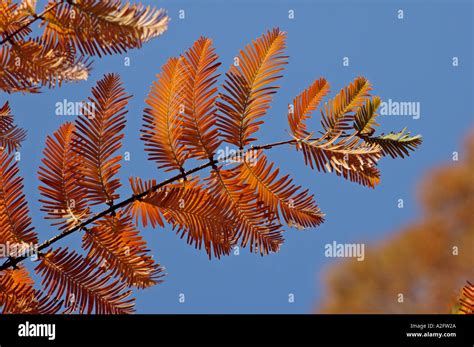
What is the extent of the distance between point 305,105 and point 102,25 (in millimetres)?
577

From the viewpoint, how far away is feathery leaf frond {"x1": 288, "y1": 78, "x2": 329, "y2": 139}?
5.01 feet

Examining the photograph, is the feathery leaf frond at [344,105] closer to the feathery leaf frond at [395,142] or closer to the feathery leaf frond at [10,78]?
the feathery leaf frond at [395,142]

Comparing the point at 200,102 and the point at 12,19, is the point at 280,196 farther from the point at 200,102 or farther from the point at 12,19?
the point at 12,19

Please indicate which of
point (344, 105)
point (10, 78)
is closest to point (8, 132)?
point (10, 78)

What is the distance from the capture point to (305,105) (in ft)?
5.08

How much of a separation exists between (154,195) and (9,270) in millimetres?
419

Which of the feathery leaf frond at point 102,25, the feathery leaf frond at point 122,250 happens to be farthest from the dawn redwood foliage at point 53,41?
the feathery leaf frond at point 122,250

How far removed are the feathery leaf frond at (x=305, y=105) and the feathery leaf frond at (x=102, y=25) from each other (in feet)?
1.56

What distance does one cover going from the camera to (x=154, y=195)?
4.75 ft

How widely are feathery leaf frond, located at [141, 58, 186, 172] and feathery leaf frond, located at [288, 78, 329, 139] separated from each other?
30cm

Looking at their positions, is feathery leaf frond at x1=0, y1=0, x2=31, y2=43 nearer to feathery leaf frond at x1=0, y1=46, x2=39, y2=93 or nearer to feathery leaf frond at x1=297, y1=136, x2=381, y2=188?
feathery leaf frond at x1=0, y1=46, x2=39, y2=93
